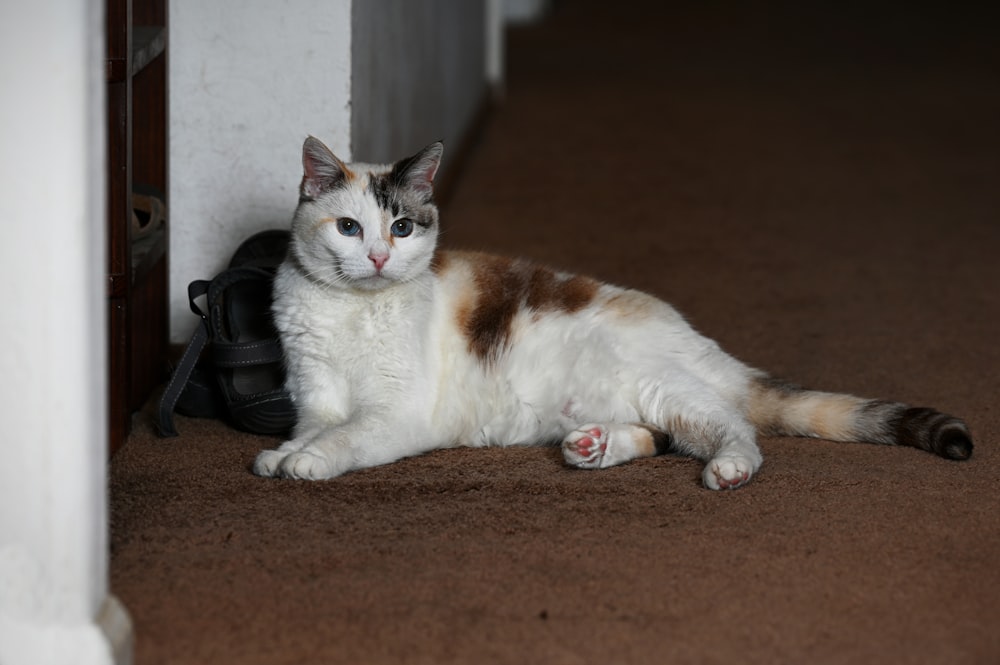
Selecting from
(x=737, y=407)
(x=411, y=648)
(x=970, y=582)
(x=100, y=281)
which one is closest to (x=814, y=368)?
(x=737, y=407)

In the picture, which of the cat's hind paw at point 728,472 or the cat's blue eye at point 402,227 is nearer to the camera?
the cat's hind paw at point 728,472

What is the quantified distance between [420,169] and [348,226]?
18 centimetres

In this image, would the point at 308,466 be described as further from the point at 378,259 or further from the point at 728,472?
the point at 728,472

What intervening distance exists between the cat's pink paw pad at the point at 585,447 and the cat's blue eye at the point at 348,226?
543 mm

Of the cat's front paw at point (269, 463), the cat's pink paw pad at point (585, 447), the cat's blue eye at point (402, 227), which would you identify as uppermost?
the cat's blue eye at point (402, 227)

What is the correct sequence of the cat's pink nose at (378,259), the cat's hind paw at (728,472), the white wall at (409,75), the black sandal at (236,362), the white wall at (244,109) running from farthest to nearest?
the white wall at (409,75), the white wall at (244,109), the black sandal at (236,362), the cat's pink nose at (378,259), the cat's hind paw at (728,472)

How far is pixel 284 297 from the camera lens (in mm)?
2354

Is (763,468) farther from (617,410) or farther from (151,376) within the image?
(151,376)

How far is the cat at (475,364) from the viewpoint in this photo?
224 centimetres

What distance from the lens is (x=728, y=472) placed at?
211cm

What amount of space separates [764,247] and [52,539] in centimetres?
308

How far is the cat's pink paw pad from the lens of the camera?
2223 millimetres

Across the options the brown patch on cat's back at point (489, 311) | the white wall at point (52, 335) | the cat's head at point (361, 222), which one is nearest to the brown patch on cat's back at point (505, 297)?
the brown patch on cat's back at point (489, 311)

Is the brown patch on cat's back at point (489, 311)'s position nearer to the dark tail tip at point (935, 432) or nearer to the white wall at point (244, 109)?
the white wall at point (244, 109)
